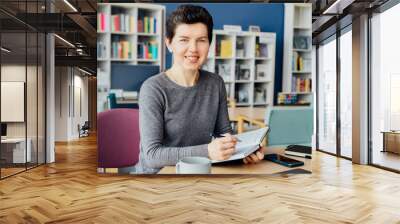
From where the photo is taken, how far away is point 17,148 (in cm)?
560

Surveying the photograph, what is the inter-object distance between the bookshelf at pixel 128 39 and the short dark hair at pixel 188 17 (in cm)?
13

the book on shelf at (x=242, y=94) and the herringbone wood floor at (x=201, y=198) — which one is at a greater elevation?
the book on shelf at (x=242, y=94)

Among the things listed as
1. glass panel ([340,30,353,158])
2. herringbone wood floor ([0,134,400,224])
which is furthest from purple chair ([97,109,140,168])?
glass panel ([340,30,353,158])

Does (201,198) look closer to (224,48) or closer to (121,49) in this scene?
(224,48)

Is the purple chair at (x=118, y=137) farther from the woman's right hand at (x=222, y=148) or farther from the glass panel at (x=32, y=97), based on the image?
the glass panel at (x=32, y=97)

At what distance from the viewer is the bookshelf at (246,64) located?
16.1 feet

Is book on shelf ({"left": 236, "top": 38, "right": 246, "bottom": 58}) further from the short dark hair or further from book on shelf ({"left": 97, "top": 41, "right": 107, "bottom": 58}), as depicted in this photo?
book on shelf ({"left": 97, "top": 41, "right": 107, "bottom": 58})

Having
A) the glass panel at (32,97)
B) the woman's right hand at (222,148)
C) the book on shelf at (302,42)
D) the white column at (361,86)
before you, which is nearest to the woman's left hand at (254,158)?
the woman's right hand at (222,148)

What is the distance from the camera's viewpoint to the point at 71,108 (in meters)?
12.9

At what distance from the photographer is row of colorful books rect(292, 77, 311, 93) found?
4.99 metres

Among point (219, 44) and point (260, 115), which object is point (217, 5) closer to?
point (219, 44)

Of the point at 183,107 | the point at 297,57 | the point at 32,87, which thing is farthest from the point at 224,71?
the point at 32,87

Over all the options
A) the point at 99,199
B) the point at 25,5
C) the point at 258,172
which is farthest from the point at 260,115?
the point at 25,5

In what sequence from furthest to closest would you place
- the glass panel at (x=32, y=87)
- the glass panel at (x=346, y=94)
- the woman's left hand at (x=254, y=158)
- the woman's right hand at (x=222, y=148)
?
the glass panel at (x=346, y=94) < the glass panel at (x=32, y=87) < the woman's left hand at (x=254, y=158) < the woman's right hand at (x=222, y=148)
